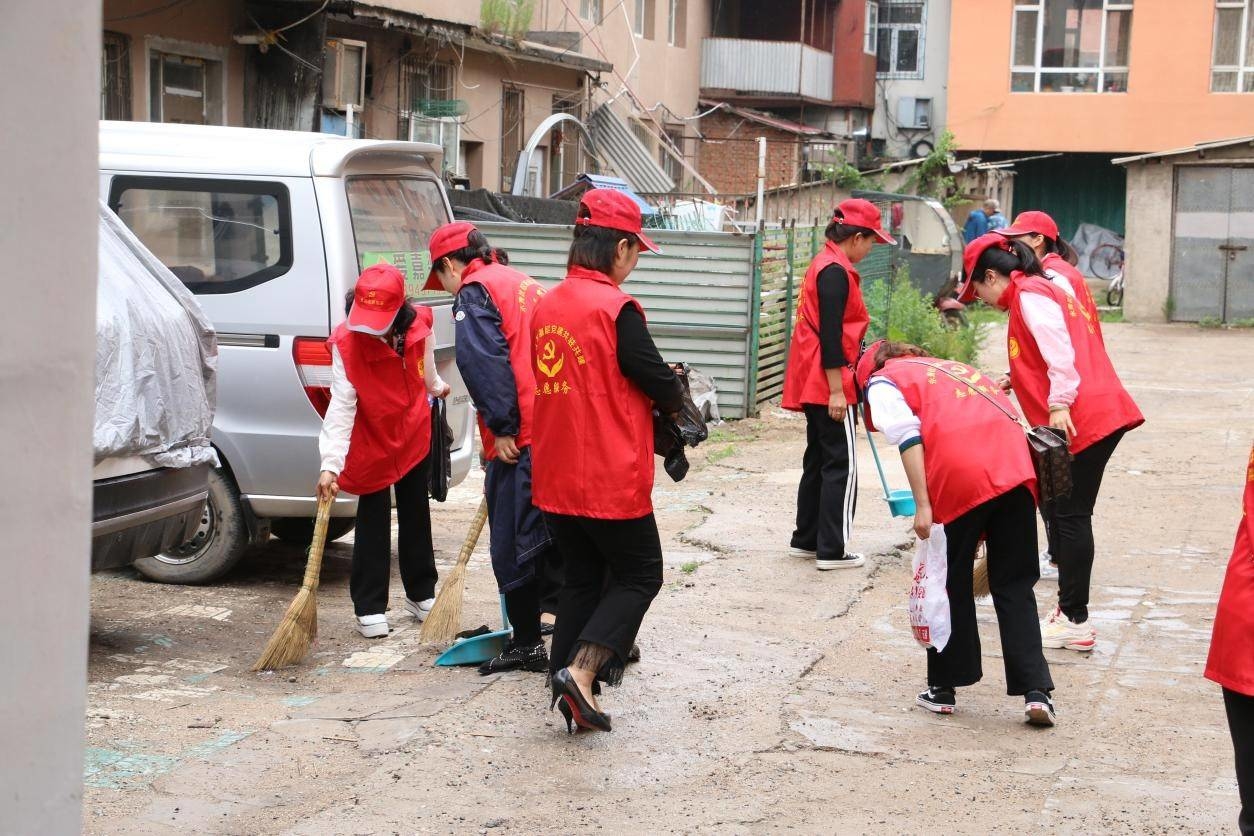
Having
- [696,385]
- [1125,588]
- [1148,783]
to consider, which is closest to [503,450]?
[1148,783]

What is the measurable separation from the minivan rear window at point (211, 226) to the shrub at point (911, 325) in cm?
873

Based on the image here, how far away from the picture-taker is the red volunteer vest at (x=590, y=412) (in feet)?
15.3

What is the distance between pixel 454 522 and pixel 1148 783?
4755 millimetres

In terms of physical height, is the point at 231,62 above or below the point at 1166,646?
above

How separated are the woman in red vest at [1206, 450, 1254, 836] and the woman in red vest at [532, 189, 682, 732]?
6.54ft

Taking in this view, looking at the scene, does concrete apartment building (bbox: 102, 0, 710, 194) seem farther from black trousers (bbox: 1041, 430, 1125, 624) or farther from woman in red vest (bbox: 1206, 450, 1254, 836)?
woman in red vest (bbox: 1206, 450, 1254, 836)

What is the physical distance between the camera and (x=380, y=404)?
5.84 metres

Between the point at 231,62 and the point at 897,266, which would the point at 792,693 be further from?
the point at 897,266

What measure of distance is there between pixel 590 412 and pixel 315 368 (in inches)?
80.9

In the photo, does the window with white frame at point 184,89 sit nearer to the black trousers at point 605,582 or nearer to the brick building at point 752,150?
the black trousers at point 605,582

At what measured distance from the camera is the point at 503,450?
5391mm

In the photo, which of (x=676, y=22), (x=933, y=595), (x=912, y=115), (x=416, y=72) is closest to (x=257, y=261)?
(x=933, y=595)

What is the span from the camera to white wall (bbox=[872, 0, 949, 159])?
3547cm

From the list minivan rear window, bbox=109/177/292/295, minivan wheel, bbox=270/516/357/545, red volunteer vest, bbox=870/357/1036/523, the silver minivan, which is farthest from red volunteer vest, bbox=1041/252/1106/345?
minivan wheel, bbox=270/516/357/545
